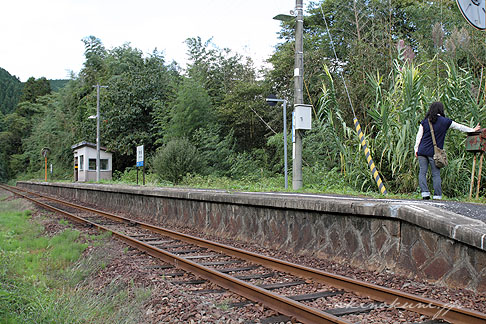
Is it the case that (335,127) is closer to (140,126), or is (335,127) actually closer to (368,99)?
(368,99)

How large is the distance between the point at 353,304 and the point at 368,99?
11.7 metres

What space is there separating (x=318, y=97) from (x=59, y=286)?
53.3ft

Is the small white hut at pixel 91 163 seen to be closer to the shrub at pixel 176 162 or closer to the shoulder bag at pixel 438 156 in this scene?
the shrub at pixel 176 162

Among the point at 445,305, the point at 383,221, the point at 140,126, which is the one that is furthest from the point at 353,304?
the point at 140,126

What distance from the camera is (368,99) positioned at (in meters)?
14.7

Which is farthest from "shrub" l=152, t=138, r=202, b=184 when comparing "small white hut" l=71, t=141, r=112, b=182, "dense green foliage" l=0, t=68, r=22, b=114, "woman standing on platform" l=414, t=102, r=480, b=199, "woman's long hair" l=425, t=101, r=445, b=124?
"dense green foliage" l=0, t=68, r=22, b=114

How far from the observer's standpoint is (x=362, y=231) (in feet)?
18.2


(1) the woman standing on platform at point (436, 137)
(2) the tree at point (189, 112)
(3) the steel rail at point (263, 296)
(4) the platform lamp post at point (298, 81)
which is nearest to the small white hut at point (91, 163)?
(2) the tree at point (189, 112)

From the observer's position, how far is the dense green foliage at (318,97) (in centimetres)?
907

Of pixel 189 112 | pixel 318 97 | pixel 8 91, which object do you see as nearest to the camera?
pixel 318 97

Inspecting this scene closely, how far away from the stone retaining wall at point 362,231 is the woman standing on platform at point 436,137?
Result: 94 centimetres

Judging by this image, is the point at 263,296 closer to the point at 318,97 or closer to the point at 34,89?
the point at 318,97

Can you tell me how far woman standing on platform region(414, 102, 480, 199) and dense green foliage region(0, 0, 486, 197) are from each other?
1.57 meters

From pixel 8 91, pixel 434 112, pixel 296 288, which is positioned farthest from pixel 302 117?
pixel 8 91
